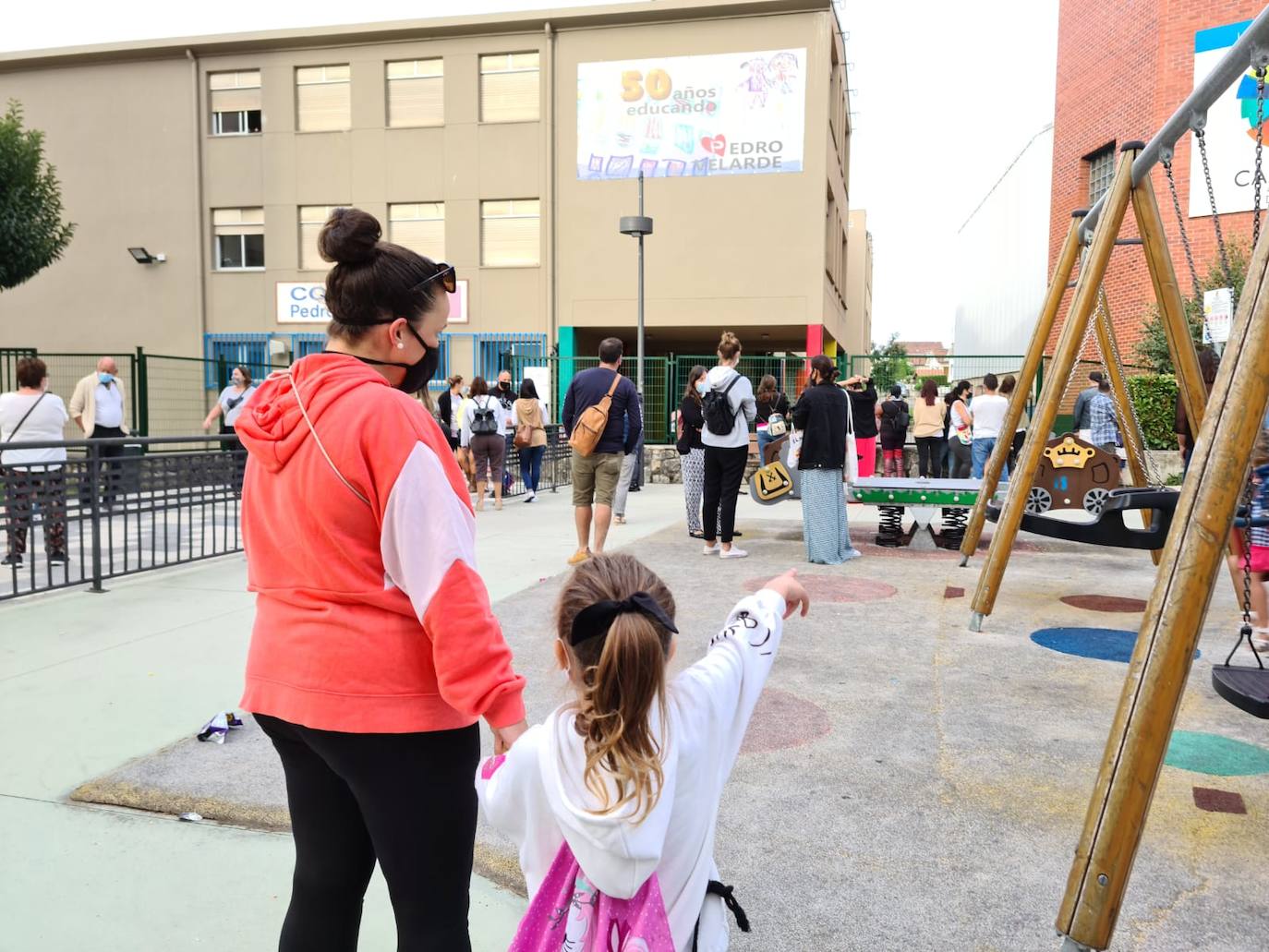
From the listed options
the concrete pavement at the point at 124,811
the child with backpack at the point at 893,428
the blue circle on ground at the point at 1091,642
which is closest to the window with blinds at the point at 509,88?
the child with backpack at the point at 893,428

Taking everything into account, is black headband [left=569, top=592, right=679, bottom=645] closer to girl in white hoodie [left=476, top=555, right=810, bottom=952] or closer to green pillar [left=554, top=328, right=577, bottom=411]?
girl in white hoodie [left=476, top=555, right=810, bottom=952]

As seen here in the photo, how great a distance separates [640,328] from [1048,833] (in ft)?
45.9

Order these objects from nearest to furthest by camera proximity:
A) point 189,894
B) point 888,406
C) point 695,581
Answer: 1. point 189,894
2. point 695,581
3. point 888,406

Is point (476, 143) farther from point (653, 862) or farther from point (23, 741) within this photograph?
point (653, 862)

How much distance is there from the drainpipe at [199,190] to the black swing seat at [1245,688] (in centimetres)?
2429

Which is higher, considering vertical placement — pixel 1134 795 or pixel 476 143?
pixel 476 143

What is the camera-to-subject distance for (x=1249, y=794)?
346 cm

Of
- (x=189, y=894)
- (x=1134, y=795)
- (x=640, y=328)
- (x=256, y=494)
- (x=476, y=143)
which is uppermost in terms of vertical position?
(x=476, y=143)

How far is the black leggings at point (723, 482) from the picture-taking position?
8.45m

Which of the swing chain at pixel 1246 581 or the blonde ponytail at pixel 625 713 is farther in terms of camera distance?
the swing chain at pixel 1246 581

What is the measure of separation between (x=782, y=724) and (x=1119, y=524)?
9.34ft

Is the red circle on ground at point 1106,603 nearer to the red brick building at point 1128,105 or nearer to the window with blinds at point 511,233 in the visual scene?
the red brick building at point 1128,105

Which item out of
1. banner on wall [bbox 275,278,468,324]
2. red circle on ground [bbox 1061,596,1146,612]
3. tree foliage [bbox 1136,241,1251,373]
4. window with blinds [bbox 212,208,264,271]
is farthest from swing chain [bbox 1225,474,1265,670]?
window with blinds [bbox 212,208,264,271]

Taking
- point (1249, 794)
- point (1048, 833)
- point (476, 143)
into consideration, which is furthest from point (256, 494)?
point (476, 143)
